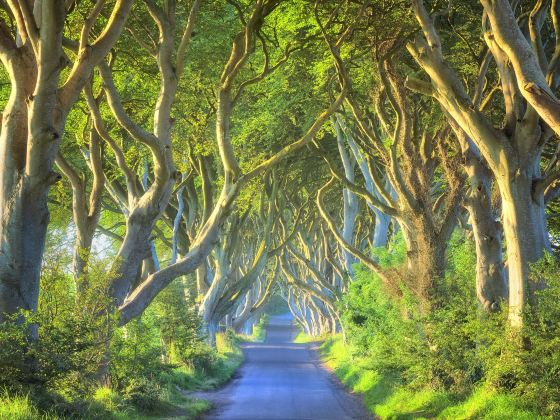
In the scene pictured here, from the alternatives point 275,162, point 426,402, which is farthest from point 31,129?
point 426,402

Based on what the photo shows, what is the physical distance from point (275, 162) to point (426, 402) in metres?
6.14

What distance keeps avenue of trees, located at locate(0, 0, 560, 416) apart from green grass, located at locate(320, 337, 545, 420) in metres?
0.28

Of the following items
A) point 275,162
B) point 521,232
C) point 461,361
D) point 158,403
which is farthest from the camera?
point 275,162

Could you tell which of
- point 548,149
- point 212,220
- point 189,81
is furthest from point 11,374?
point 548,149

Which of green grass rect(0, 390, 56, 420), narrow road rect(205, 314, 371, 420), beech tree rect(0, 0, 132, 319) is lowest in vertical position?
narrow road rect(205, 314, 371, 420)

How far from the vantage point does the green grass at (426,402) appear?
11.4 metres

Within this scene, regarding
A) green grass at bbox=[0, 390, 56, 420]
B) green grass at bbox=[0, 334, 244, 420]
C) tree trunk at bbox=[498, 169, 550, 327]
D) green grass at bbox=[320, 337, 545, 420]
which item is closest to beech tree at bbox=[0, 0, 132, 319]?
green grass at bbox=[0, 390, 56, 420]

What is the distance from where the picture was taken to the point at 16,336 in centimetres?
1012

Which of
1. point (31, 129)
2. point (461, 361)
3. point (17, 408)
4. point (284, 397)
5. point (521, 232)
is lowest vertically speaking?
point (284, 397)

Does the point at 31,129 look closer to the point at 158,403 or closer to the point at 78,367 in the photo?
the point at 78,367

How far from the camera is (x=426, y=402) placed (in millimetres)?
14859

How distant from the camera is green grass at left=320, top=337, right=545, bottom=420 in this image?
11.4 meters

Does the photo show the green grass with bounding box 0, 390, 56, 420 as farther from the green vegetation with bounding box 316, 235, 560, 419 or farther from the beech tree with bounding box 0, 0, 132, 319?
the green vegetation with bounding box 316, 235, 560, 419

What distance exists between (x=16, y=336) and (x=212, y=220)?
685 centimetres
